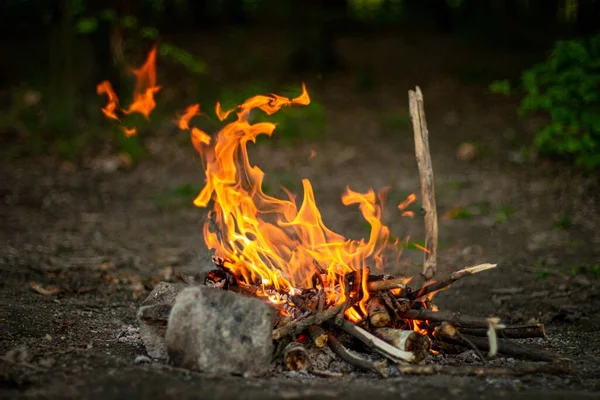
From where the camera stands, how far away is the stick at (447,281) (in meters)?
5.32

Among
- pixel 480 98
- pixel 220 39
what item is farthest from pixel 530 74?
pixel 220 39

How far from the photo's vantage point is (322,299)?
5172 mm

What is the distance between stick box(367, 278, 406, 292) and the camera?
522 cm

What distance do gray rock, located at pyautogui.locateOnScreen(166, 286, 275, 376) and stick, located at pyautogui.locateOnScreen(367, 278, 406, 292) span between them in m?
0.89

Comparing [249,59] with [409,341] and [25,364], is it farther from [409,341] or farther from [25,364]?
[25,364]

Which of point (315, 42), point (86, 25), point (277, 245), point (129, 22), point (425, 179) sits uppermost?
point (315, 42)

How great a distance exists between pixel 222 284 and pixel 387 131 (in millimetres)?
8542

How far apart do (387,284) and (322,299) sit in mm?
452

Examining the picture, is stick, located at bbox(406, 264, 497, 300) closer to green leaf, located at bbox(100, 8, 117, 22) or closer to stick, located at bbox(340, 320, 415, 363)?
stick, located at bbox(340, 320, 415, 363)

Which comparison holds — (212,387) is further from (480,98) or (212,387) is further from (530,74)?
(480,98)

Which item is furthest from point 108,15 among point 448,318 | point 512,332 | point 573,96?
point 512,332

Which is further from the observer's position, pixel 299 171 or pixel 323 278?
pixel 299 171

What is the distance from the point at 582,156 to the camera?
401 inches

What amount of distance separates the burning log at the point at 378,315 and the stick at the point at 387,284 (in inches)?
4.0
